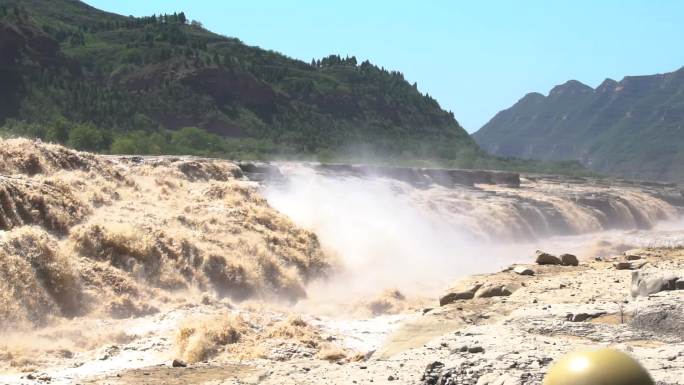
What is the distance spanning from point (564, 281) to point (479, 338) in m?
5.07

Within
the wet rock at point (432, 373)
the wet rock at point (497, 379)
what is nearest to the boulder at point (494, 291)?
the wet rock at point (432, 373)

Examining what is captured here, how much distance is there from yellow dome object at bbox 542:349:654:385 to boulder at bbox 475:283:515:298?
8038mm

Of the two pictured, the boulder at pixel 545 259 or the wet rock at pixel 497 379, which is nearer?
the wet rock at pixel 497 379

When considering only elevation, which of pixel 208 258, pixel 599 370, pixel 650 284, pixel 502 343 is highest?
pixel 599 370

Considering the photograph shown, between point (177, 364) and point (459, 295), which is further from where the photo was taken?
point (459, 295)

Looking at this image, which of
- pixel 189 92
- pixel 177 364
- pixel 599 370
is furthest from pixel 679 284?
pixel 189 92

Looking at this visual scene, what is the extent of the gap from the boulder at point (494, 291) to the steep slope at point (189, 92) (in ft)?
120

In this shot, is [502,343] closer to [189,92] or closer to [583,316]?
[583,316]

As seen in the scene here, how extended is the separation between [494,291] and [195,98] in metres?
73.7

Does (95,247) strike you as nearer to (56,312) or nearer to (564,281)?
(56,312)

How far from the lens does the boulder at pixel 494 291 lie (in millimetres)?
13031

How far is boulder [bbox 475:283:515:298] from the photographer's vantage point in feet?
42.8

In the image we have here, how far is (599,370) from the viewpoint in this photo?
190 inches

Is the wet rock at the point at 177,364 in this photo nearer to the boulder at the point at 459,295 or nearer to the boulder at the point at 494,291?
the boulder at the point at 459,295
